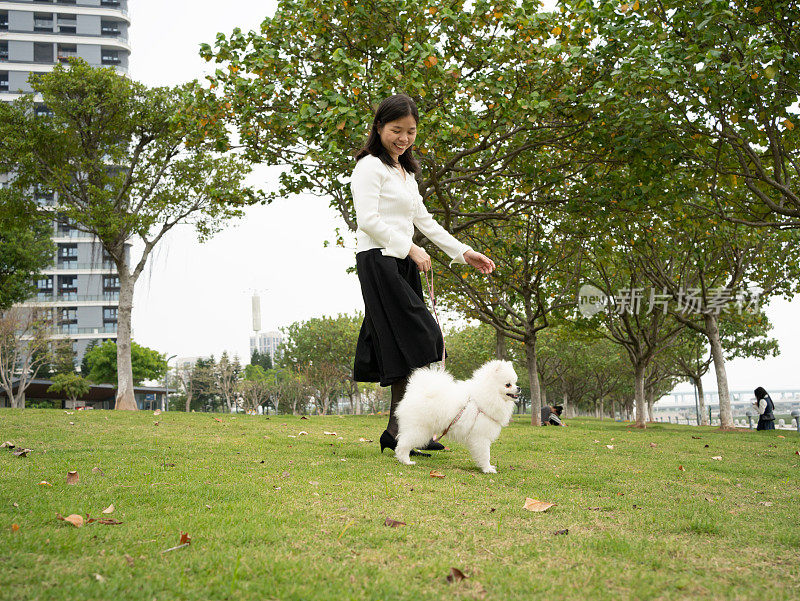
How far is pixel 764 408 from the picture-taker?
18000 mm

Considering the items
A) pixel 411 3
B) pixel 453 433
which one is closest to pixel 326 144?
pixel 411 3

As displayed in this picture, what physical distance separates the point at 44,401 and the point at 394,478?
5882 cm

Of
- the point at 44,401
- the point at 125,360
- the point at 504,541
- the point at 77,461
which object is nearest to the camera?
the point at 504,541

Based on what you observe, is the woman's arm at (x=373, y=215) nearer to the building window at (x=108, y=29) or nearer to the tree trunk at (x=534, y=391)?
the tree trunk at (x=534, y=391)

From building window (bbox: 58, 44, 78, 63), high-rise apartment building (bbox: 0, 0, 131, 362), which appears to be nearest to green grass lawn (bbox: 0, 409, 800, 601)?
high-rise apartment building (bbox: 0, 0, 131, 362)

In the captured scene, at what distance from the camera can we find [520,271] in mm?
18750

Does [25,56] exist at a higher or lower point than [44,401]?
higher

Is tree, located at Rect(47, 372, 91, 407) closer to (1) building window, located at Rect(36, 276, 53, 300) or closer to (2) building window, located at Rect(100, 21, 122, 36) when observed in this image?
(1) building window, located at Rect(36, 276, 53, 300)

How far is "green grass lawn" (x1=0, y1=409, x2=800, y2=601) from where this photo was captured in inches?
83.0

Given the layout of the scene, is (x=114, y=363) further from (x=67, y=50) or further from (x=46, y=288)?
(x=67, y=50)

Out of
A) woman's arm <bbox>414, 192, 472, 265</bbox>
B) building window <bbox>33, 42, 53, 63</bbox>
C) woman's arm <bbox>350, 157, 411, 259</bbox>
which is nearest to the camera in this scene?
woman's arm <bbox>350, 157, 411, 259</bbox>

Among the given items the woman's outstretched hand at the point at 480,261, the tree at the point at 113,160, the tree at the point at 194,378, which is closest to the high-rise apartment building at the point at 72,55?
the tree at the point at 194,378

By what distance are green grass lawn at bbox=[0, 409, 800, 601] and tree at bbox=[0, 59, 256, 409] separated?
1445cm

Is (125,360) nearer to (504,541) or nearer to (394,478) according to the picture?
(394,478)
